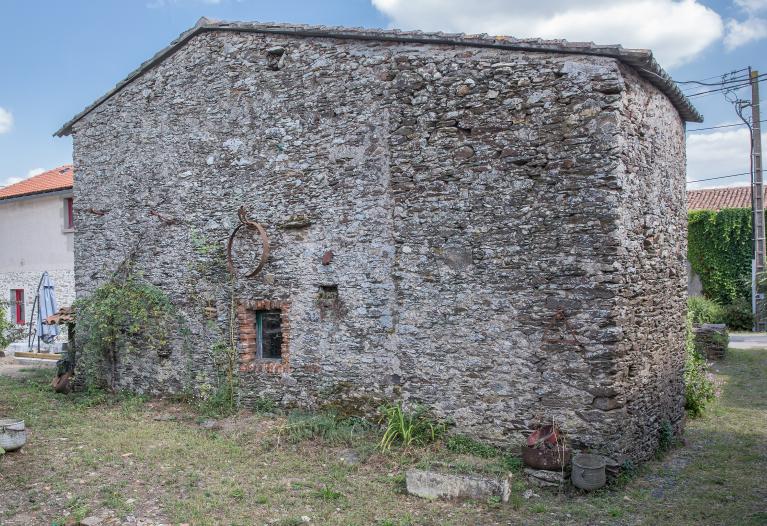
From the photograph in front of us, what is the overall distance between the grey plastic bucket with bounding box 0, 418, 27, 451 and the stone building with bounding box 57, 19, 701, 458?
2670mm

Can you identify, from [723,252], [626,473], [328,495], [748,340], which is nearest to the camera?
[328,495]

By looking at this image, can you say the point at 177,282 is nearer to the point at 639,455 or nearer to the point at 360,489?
the point at 360,489

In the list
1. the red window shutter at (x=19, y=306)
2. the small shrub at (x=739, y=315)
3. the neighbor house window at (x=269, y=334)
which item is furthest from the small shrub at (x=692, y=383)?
the red window shutter at (x=19, y=306)

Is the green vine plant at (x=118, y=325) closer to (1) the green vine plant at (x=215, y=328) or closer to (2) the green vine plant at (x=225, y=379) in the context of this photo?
(1) the green vine plant at (x=215, y=328)

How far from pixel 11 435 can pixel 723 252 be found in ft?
82.5

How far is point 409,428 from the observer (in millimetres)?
7336

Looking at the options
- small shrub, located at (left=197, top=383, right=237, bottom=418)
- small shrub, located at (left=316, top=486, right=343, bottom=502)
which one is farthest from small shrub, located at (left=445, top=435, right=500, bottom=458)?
small shrub, located at (left=197, top=383, right=237, bottom=418)

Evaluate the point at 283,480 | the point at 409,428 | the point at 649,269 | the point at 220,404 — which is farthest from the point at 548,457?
Result: the point at 220,404

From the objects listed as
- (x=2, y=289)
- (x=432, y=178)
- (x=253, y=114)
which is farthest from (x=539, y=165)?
(x=2, y=289)

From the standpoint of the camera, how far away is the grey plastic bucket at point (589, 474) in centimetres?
615

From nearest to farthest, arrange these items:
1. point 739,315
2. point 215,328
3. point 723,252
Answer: point 215,328 < point 739,315 < point 723,252

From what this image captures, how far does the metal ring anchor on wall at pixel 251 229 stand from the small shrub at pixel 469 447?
3602 mm

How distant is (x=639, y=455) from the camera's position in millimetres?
7070

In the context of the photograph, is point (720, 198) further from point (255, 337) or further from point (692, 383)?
point (255, 337)
